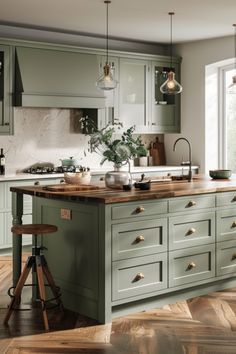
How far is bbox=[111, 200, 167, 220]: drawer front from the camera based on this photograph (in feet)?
14.5

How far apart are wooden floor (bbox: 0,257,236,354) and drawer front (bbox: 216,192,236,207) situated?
834 mm

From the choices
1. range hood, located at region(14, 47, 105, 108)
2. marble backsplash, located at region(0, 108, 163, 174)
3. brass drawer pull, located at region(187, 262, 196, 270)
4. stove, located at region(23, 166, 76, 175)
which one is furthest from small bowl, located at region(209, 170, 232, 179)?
range hood, located at region(14, 47, 105, 108)

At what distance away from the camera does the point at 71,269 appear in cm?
464

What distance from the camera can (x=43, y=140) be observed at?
7.64 metres

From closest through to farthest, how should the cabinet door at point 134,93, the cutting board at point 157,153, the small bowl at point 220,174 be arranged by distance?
the small bowl at point 220,174 < the cabinet door at point 134,93 < the cutting board at point 157,153

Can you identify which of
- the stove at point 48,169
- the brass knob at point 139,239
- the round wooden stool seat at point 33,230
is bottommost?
the brass knob at point 139,239

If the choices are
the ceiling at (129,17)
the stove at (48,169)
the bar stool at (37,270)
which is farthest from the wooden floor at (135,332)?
the ceiling at (129,17)

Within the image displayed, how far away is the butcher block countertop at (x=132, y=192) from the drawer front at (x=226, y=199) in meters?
0.05

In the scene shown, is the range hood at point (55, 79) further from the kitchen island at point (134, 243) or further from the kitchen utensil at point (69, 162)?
the kitchen island at point (134, 243)

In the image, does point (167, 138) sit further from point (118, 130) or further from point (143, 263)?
point (143, 263)

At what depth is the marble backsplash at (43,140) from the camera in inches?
291

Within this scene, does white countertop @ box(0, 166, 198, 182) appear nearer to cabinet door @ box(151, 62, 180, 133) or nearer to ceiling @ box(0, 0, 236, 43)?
cabinet door @ box(151, 62, 180, 133)

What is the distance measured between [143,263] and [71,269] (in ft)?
1.77

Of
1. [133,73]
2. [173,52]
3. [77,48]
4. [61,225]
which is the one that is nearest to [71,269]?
[61,225]
